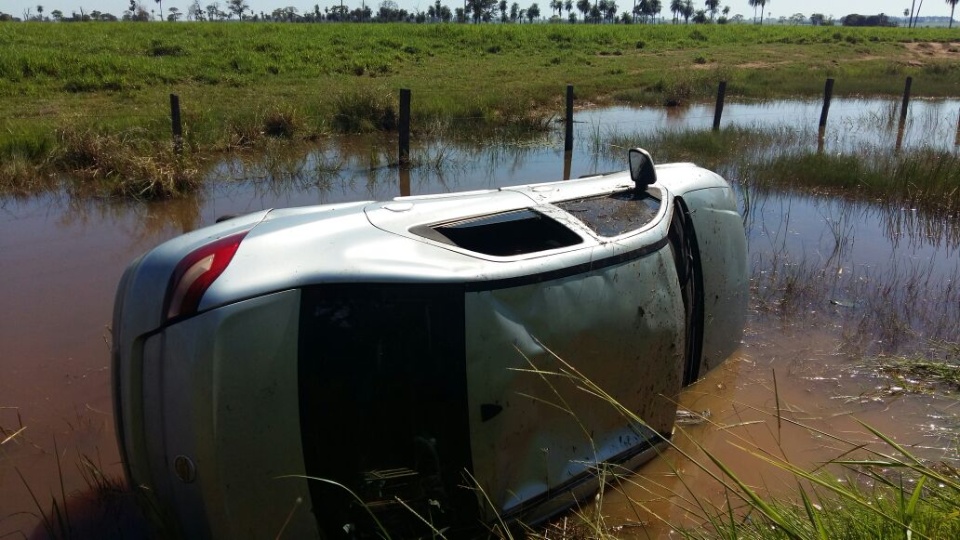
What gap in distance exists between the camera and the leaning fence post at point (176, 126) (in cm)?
1072

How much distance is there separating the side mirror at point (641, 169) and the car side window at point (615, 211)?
0.21ft

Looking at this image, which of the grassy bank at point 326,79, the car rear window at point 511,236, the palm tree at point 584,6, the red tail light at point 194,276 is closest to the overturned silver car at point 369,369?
the red tail light at point 194,276

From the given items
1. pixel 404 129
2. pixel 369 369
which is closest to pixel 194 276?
pixel 369 369

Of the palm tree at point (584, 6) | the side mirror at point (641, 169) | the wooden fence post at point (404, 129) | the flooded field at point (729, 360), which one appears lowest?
the flooded field at point (729, 360)

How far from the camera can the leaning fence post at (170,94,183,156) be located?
10719mm

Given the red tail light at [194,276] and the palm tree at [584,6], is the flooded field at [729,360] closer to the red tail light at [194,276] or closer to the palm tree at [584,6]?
the red tail light at [194,276]

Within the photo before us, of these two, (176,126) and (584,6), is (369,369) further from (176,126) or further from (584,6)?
(584,6)

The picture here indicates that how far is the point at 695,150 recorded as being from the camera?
12703mm

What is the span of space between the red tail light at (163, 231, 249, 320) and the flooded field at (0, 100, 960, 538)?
4.71 feet

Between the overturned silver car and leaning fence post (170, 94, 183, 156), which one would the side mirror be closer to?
the overturned silver car

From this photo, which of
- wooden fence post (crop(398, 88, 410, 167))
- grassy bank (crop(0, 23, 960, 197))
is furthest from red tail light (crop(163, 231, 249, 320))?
wooden fence post (crop(398, 88, 410, 167))

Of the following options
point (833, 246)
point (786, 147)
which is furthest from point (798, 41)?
point (833, 246)

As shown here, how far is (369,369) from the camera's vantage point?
8.09ft

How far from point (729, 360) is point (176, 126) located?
31.1ft
